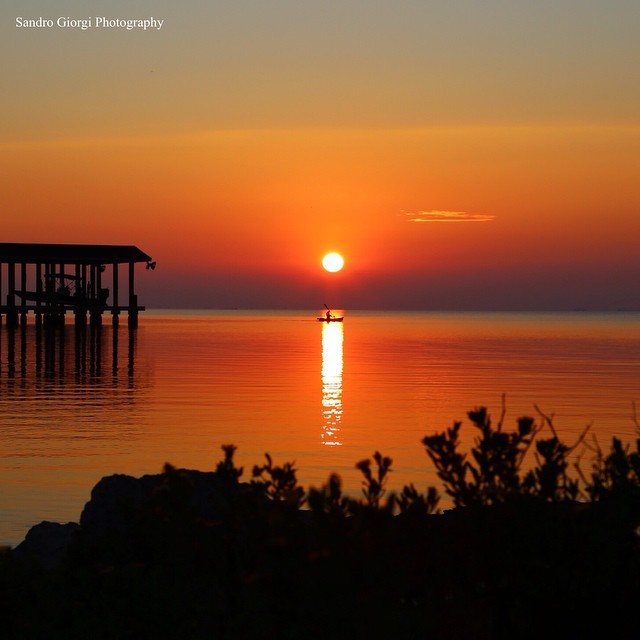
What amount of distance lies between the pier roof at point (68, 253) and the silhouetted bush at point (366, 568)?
65.5m

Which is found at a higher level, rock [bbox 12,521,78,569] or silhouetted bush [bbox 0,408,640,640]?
silhouetted bush [bbox 0,408,640,640]

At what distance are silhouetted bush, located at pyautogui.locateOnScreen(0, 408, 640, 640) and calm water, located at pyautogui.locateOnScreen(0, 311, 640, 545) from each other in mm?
2487

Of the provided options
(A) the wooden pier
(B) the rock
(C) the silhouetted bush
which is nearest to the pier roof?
(A) the wooden pier

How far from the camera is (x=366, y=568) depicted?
4.55 meters

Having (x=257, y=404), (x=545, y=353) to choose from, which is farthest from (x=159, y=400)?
(x=545, y=353)

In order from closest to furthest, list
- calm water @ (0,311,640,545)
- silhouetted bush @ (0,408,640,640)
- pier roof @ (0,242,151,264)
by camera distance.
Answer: silhouetted bush @ (0,408,640,640) → calm water @ (0,311,640,545) → pier roof @ (0,242,151,264)

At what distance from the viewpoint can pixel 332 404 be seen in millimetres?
28375

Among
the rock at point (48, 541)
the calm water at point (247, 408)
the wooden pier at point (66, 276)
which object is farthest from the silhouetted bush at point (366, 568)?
the wooden pier at point (66, 276)

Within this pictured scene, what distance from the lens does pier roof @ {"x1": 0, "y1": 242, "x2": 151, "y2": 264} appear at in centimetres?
6938

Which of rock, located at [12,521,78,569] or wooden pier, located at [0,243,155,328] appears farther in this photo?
wooden pier, located at [0,243,155,328]

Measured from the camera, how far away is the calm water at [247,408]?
1714 centimetres

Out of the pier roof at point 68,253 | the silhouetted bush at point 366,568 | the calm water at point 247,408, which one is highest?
the pier roof at point 68,253

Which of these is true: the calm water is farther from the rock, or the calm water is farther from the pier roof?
the pier roof

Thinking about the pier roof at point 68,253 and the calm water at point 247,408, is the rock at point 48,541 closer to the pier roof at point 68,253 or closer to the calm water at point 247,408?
the calm water at point 247,408
